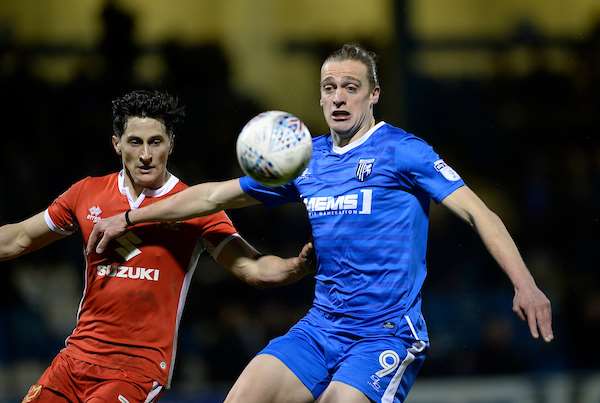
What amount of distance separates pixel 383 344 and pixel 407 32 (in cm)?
883

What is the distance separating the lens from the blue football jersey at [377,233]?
4797 mm

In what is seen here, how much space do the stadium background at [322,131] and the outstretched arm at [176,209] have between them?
4.54 m

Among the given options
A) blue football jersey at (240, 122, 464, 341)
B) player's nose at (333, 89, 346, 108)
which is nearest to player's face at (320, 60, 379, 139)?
player's nose at (333, 89, 346, 108)

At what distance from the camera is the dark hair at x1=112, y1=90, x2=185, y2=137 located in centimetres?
529

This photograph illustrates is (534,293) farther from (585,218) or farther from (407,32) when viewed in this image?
(407,32)

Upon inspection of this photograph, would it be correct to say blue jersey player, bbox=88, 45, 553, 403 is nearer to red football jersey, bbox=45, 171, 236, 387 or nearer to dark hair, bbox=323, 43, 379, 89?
dark hair, bbox=323, 43, 379, 89

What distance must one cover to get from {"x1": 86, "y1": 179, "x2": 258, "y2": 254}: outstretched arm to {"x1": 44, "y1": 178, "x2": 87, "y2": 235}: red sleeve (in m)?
0.35

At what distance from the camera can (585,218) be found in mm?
12023

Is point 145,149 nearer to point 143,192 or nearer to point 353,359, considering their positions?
point 143,192

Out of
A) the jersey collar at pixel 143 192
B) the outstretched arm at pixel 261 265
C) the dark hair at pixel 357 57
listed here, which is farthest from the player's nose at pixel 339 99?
the jersey collar at pixel 143 192

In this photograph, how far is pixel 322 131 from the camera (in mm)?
11930

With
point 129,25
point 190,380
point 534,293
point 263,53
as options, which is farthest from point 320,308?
point 263,53

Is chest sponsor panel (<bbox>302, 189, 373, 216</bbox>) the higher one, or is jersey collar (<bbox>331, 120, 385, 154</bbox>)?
jersey collar (<bbox>331, 120, 385, 154</bbox>)

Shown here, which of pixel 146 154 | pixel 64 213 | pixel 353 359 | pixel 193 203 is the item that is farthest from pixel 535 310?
pixel 64 213
